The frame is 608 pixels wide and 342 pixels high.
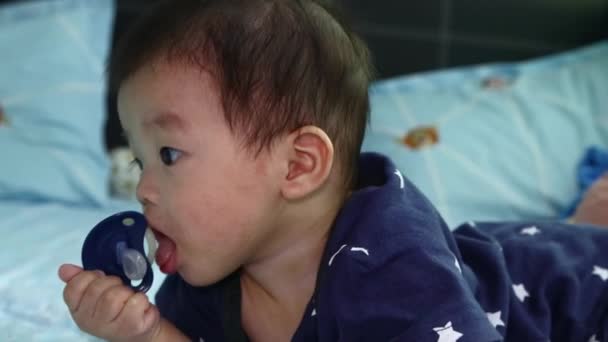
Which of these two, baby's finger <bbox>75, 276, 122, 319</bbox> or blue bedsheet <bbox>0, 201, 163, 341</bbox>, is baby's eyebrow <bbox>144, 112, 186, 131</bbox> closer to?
baby's finger <bbox>75, 276, 122, 319</bbox>

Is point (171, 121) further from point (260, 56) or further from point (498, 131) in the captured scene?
point (498, 131)

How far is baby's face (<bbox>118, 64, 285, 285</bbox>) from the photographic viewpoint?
792 millimetres

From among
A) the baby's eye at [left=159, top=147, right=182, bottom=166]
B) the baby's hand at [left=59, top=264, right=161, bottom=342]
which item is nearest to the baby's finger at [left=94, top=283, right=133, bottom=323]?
the baby's hand at [left=59, top=264, right=161, bottom=342]

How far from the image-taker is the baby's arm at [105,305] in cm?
83

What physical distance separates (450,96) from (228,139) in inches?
42.0

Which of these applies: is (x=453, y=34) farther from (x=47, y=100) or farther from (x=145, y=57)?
(x=145, y=57)

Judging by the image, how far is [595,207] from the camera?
4.23ft

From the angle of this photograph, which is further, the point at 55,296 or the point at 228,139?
the point at 55,296

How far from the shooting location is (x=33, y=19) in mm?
1796

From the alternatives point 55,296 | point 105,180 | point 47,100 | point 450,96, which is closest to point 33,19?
point 47,100

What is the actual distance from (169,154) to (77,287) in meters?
0.18

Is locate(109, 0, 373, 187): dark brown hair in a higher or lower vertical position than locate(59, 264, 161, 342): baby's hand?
higher

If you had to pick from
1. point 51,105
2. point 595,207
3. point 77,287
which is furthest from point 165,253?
point 51,105

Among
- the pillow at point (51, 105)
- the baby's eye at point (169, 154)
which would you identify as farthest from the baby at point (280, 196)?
the pillow at point (51, 105)
